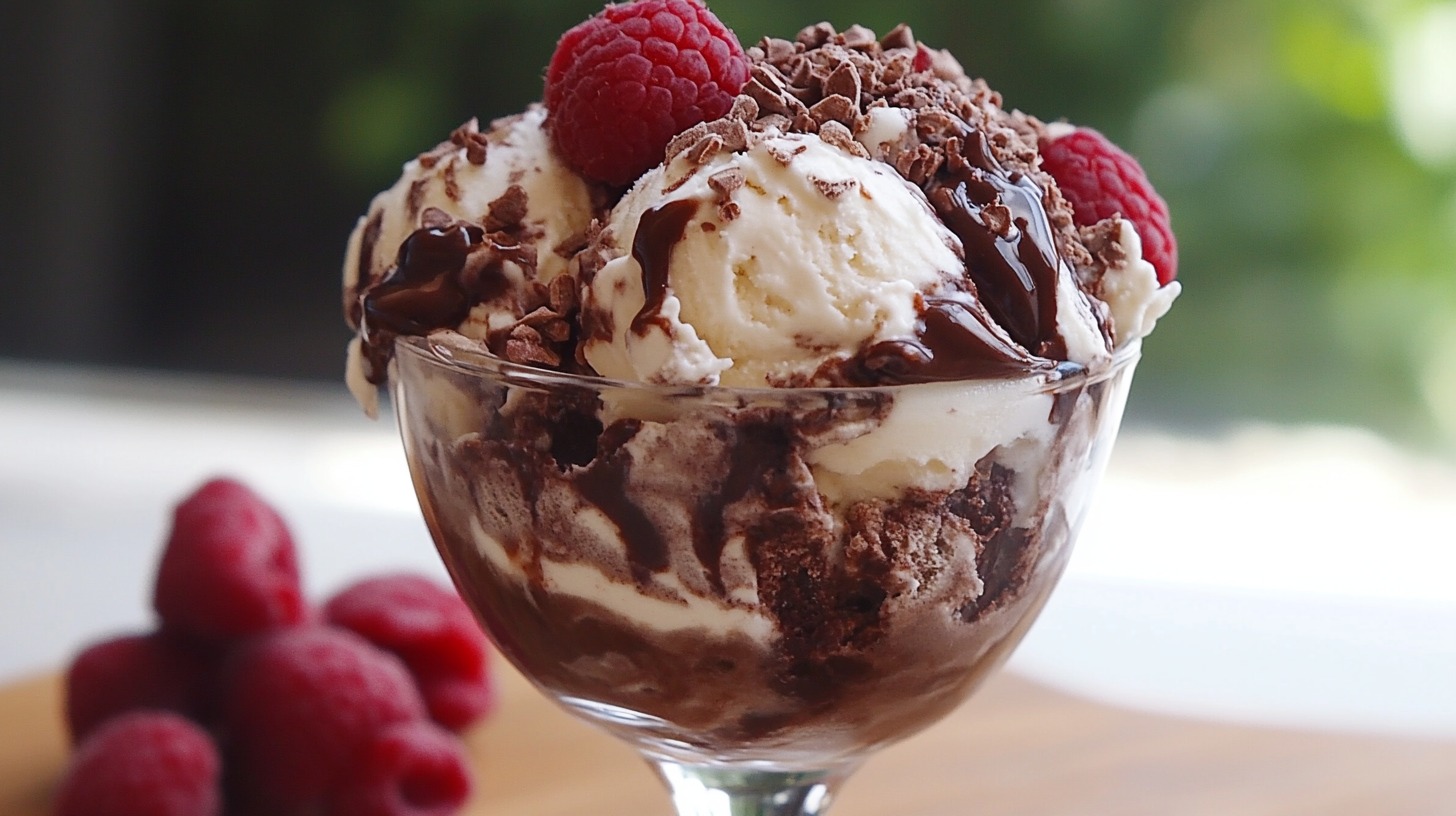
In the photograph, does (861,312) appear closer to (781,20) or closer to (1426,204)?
(781,20)

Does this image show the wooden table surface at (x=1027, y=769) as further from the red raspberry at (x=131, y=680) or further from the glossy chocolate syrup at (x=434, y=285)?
the glossy chocolate syrup at (x=434, y=285)

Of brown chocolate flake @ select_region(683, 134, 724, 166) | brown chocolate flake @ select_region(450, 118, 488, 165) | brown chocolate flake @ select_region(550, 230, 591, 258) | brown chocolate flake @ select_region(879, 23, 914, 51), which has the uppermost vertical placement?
brown chocolate flake @ select_region(879, 23, 914, 51)

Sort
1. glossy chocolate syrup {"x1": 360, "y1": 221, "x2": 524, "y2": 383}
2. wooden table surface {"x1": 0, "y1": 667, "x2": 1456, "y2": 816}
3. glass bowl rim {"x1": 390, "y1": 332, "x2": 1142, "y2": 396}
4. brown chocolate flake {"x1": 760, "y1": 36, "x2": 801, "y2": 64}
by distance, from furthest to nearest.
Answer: wooden table surface {"x1": 0, "y1": 667, "x2": 1456, "y2": 816}
brown chocolate flake {"x1": 760, "y1": 36, "x2": 801, "y2": 64}
glossy chocolate syrup {"x1": 360, "y1": 221, "x2": 524, "y2": 383}
glass bowl rim {"x1": 390, "y1": 332, "x2": 1142, "y2": 396}

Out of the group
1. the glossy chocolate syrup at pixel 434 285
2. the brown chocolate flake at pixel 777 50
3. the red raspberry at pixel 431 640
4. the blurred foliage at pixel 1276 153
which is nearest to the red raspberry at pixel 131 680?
the red raspberry at pixel 431 640

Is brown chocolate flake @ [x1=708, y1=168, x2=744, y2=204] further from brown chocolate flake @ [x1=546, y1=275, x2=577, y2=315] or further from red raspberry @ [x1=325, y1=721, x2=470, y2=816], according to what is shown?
red raspberry @ [x1=325, y1=721, x2=470, y2=816]

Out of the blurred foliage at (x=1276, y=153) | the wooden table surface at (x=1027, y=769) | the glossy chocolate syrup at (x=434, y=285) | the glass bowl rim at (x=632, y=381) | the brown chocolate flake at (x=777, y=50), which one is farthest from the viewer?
the blurred foliage at (x=1276, y=153)

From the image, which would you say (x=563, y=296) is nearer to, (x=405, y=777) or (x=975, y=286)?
(x=975, y=286)

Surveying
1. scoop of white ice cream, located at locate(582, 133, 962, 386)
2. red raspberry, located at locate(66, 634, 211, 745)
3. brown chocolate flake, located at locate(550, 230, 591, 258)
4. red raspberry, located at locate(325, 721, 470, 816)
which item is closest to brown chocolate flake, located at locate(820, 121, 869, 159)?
scoop of white ice cream, located at locate(582, 133, 962, 386)
